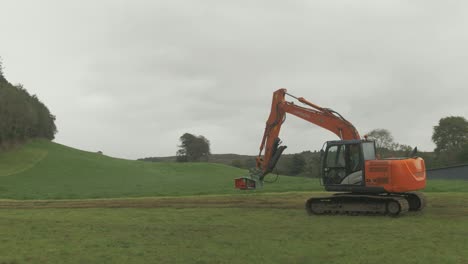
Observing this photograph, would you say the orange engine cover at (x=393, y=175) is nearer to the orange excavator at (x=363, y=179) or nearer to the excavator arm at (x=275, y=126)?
the orange excavator at (x=363, y=179)

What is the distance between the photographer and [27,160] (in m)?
67.6

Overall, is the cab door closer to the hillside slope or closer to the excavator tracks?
the excavator tracks

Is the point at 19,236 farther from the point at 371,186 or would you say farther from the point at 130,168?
the point at 130,168

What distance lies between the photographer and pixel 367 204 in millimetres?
15203

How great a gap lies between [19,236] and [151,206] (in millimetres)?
8835

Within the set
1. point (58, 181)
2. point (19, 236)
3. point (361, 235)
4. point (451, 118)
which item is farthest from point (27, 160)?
point (451, 118)

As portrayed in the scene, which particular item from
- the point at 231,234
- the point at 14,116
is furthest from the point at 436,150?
the point at 231,234

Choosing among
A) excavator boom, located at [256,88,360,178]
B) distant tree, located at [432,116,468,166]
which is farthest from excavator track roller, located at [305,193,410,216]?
distant tree, located at [432,116,468,166]

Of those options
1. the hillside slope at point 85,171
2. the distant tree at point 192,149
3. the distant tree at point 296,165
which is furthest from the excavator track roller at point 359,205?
the distant tree at point 192,149

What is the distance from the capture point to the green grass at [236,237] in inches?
351

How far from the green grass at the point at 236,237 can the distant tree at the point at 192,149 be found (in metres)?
111

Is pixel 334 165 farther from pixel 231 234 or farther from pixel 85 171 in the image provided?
pixel 85 171

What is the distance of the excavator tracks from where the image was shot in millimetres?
14680

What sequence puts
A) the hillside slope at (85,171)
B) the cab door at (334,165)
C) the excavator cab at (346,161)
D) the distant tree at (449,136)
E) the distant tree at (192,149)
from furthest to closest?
the distant tree at (192,149) → the distant tree at (449,136) → the hillside slope at (85,171) → the cab door at (334,165) → the excavator cab at (346,161)
